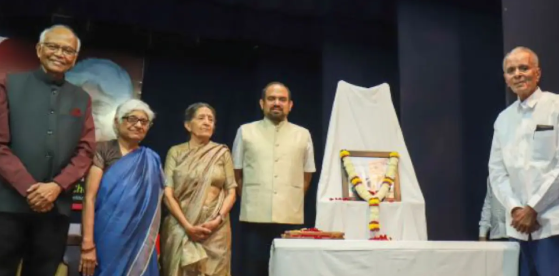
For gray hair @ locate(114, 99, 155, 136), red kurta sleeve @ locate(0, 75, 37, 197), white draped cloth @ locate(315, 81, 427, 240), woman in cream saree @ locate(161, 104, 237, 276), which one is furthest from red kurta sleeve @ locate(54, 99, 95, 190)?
white draped cloth @ locate(315, 81, 427, 240)

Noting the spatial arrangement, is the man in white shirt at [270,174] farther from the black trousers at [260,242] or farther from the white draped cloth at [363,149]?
the white draped cloth at [363,149]

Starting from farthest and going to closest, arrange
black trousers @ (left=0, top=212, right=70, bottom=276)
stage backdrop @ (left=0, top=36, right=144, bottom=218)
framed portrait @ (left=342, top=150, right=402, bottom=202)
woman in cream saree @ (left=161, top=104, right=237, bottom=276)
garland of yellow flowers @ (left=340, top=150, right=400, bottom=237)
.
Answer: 1. stage backdrop @ (left=0, top=36, right=144, bottom=218)
2. framed portrait @ (left=342, top=150, right=402, bottom=202)
3. garland of yellow flowers @ (left=340, top=150, right=400, bottom=237)
4. woman in cream saree @ (left=161, top=104, right=237, bottom=276)
5. black trousers @ (left=0, top=212, right=70, bottom=276)

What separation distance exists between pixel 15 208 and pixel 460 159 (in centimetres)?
382

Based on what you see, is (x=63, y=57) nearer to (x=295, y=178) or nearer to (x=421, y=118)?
(x=295, y=178)

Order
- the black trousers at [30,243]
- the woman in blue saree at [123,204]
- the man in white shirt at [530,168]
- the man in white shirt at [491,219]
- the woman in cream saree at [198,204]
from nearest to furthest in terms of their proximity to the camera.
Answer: the black trousers at [30,243], the man in white shirt at [530,168], the woman in blue saree at [123,204], the woman in cream saree at [198,204], the man in white shirt at [491,219]

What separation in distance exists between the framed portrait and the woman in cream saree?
0.76 meters

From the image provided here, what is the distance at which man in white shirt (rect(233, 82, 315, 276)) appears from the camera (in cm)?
348

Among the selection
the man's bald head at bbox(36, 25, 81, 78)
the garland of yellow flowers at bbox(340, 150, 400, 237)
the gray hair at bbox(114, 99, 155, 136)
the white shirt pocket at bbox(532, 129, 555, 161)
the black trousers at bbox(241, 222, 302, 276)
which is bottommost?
the black trousers at bbox(241, 222, 302, 276)

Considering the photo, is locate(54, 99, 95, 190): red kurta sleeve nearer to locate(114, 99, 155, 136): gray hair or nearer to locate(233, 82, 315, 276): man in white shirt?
locate(114, 99, 155, 136): gray hair

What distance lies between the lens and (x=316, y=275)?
2.88m

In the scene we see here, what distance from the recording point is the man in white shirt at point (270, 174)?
11.4 feet

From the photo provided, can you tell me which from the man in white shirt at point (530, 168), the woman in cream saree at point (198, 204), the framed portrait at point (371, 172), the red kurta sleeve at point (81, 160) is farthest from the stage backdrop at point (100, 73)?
the man in white shirt at point (530, 168)

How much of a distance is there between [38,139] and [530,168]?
2244 millimetres

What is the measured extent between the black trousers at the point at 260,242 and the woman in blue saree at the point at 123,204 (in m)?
0.67
